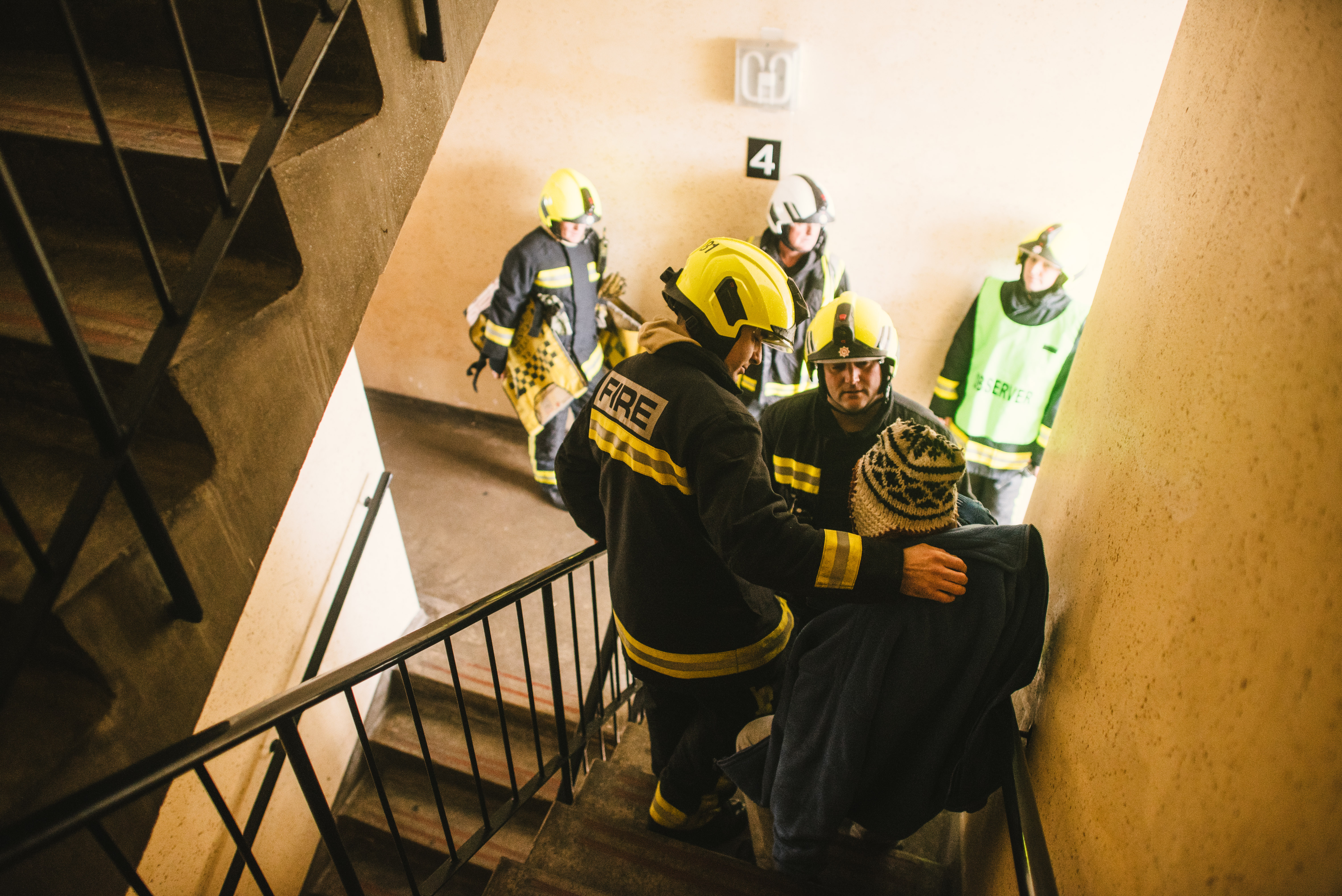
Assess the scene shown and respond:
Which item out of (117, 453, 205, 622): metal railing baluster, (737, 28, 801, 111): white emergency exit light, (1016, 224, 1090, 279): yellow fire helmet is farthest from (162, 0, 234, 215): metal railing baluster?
(1016, 224, 1090, 279): yellow fire helmet

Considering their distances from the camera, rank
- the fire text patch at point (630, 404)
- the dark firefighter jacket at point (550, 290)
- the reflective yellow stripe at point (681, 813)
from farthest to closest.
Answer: the dark firefighter jacket at point (550, 290)
the reflective yellow stripe at point (681, 813)
the fire text patch at point (630, 404)

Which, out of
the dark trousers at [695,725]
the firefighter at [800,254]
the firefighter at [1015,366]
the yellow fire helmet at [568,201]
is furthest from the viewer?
the yellow fire helmet at [568,201]

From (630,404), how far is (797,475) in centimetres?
110

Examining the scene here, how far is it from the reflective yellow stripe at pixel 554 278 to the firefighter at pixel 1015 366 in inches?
94.9

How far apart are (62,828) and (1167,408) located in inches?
73.1

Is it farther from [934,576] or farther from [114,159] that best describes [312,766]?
[934,576]

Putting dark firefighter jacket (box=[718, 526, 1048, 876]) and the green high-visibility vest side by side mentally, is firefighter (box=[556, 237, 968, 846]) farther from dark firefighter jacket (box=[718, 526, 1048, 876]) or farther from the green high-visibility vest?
the green high-visibility vest

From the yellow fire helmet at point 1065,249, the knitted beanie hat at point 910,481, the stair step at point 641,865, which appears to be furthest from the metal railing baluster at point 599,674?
the yellow fire helmet at point 1065,249

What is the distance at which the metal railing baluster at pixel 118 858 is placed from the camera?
105cm

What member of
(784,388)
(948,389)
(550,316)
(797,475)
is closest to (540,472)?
(550,316)

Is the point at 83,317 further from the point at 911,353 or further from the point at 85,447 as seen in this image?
the point at 911,353

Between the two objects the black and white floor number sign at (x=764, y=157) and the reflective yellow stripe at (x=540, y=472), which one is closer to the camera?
the black and white floor number sign at (x=764, y=157)

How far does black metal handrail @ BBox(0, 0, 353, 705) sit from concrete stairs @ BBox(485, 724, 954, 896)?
147 cm

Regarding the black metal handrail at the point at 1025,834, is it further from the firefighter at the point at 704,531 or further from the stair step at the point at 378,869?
the stair step at the point at 378,869
